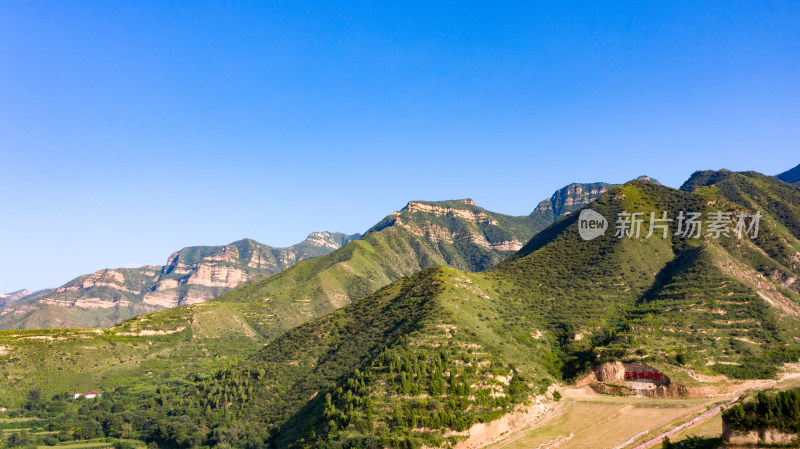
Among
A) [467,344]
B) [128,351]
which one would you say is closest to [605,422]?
[467,344]

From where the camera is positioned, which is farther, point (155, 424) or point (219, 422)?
point (155, 424)

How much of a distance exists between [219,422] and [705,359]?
85.2 m

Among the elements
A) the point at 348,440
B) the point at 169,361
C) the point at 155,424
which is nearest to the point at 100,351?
the point at 169,361

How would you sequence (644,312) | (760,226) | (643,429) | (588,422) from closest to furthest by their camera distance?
1. (643,429)
2. (588,422)
3. (644,312)
4. (760,226)

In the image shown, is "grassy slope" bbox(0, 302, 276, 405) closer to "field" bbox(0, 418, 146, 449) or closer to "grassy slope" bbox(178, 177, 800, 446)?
"field" bbox(0, 418, 146, 449)

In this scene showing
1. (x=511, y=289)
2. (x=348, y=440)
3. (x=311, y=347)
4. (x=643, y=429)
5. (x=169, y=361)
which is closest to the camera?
(x=348, y=440)

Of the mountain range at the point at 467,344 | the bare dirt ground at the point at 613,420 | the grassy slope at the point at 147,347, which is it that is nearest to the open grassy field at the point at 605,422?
the bare dirt ground at the point at 613,420

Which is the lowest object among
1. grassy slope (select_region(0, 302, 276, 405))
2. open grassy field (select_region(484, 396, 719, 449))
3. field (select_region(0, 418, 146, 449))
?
field (select_region(0, 418, 146, 449))

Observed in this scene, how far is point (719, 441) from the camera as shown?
48062mm

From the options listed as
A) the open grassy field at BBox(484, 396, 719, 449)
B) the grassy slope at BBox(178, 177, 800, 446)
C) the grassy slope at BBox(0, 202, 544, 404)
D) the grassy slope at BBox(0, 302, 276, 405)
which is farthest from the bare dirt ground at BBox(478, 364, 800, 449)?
the grassy slope at BBox(0, 202, 544, 404)

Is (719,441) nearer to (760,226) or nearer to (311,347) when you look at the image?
(311,347)

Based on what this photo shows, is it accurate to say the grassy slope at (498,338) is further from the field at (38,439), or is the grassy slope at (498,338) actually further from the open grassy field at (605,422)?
the field at (38,439)

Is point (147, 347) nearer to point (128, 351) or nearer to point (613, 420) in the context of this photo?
point (128, 351)

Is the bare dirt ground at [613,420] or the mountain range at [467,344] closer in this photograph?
the bare dirt ground at [613,420]
